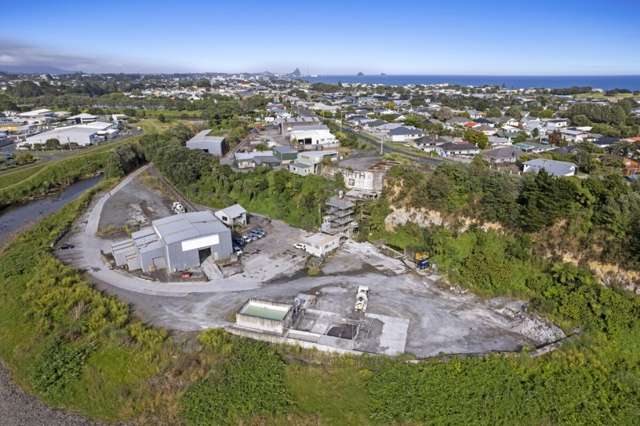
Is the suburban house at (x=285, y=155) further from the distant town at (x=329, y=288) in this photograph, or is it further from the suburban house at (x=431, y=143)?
the suburban house at (x=431, y=143)

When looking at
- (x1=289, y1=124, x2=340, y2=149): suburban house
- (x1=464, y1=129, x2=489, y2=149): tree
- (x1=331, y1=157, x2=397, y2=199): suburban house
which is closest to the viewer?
(x1=331, y1=157, x2=397, y2=199): suburban house

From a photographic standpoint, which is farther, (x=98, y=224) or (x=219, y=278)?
(x=98, y=224)

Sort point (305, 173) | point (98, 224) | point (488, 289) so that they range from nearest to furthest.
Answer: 1. point (488, 289)
2. point (98, 224)
3. point (305, 173)

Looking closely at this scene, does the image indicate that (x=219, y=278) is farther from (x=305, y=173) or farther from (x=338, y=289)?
(x=305, y=173)

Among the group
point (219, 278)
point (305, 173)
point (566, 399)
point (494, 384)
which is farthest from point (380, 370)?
point (305, 173)

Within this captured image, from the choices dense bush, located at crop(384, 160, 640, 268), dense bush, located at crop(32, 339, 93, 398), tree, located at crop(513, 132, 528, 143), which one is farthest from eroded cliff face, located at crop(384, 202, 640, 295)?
tree, located at crop(513, 132, 528, 143)

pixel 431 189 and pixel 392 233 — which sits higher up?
pixel 431 189

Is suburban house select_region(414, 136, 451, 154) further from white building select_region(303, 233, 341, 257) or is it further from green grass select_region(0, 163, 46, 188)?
green grass select_region(0, 163, 46, 188)
